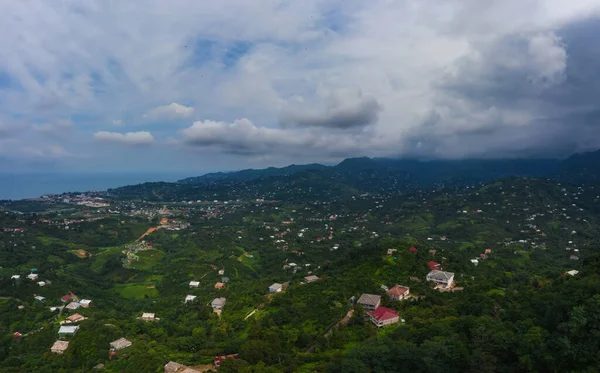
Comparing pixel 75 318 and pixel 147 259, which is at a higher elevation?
pixel 75 318

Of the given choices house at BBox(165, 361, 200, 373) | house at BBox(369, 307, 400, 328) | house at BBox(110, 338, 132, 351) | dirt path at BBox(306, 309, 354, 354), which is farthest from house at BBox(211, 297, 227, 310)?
house at BBox(369, 307, 400, 328)

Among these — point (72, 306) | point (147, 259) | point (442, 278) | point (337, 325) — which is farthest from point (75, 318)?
point (442, 278)

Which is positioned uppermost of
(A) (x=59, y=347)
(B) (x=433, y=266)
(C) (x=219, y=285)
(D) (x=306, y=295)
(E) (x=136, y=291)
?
(B) (x=433, y=266)

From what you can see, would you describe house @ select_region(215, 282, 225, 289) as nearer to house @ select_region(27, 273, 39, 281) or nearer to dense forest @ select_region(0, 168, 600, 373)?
dense forest @ select_region(0, 168, 600, 373)

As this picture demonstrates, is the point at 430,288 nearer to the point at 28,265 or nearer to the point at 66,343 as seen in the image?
the point at 66,343

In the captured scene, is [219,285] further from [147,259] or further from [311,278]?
[147,259]

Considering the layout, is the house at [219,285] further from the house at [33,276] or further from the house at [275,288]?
the house at [33,276]

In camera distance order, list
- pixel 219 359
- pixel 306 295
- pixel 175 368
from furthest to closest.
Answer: pixel 306 295 < pixel 219 359 < pixel 175 368
